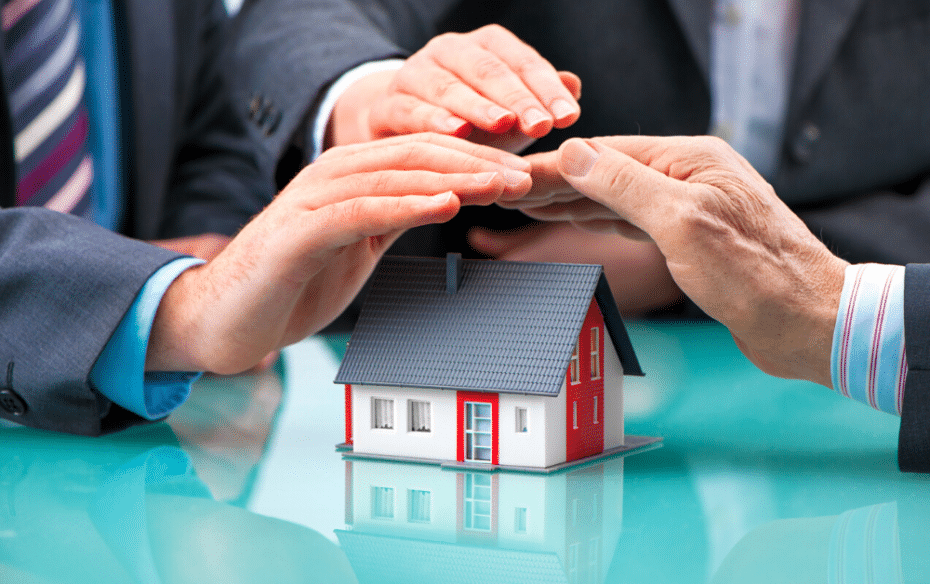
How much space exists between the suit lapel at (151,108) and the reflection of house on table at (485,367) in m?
1.38

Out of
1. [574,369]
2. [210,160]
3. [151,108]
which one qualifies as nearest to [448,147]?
[574,369]

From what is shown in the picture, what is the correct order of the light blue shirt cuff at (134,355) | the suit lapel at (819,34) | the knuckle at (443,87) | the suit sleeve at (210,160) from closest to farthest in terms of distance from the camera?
the light blue shirt cuff at (134,355) < the knuckle at (443,87) < the suit sleeve at (210,160) < the suit lapel at (819,34)

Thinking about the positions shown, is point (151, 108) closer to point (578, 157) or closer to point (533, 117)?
point (533, 117)

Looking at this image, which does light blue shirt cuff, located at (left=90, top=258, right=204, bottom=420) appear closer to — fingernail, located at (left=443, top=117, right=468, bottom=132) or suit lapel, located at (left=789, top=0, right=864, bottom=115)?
fingernail, located at (left=443, top=117, right=468, bottom=132)

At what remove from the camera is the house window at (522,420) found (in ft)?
3.46

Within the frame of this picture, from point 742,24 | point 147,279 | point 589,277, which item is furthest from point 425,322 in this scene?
point 742,24

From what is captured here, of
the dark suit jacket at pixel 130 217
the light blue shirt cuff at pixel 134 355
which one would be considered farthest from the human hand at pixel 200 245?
the light blue shirt cuff at pixel 134 355

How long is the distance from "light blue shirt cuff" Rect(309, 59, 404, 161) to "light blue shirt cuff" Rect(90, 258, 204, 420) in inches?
22.6

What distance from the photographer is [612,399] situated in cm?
116

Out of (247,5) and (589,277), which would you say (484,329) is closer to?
(589,277)

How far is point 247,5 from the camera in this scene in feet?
7.55

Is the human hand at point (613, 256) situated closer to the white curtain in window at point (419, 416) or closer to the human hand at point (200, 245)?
the human hand at point (200, 245)

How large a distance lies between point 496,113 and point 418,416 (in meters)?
0.40

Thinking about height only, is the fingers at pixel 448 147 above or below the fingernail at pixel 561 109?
below
